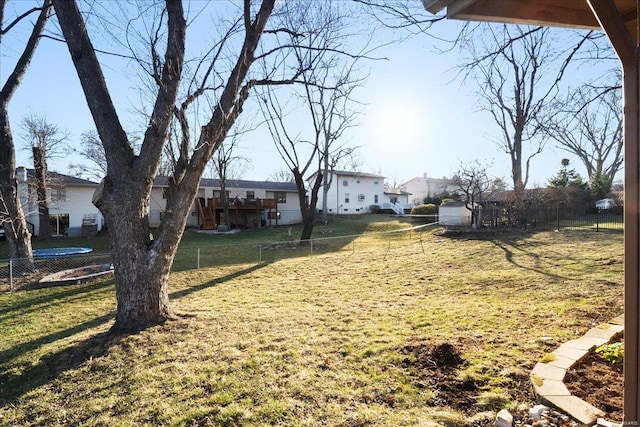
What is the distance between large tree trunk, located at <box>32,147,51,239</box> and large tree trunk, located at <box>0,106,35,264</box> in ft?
26.4

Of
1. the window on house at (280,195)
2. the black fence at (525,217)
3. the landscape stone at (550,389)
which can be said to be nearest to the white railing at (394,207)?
the window on house at (280,195)

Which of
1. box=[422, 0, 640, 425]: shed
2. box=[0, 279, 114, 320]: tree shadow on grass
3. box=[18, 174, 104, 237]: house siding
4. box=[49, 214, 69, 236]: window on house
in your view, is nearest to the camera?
box=[422, 0, 640, 425]: shed

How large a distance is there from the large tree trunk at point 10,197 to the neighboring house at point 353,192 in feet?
95.7

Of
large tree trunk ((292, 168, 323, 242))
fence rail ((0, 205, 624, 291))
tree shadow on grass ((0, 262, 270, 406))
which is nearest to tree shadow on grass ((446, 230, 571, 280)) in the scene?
fence rail ((0, 205, 624, 291))

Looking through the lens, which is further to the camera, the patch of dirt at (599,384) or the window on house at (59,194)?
the window on house at (59,194)

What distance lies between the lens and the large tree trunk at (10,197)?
1042 cm

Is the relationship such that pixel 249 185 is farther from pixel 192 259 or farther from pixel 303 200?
pixel 192 259

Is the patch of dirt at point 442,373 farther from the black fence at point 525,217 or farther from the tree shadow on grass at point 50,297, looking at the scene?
the black fence at point 525,217

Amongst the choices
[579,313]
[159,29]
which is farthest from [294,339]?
[159,29]

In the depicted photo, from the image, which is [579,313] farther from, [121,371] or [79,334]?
[79,334]

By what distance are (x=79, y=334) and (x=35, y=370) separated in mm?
1269

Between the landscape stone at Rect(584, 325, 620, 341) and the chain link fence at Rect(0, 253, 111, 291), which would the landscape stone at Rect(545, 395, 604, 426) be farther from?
the chain link fence at Rect(0, 253, 111, 291)

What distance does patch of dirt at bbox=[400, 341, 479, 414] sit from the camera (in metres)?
2.85

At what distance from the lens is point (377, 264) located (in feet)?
35.8
